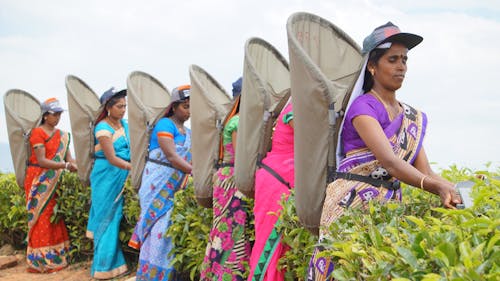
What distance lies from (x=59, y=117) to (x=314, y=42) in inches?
182

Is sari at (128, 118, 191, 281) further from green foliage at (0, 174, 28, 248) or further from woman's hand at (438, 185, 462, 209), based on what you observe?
woman's hand at (438, 185, 462, 209)

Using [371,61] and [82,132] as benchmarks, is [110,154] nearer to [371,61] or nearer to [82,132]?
[82,132]

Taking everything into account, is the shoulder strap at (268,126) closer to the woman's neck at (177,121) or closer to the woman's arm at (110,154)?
the woman's neck at (177,121)

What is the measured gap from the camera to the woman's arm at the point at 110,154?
21.0 feet

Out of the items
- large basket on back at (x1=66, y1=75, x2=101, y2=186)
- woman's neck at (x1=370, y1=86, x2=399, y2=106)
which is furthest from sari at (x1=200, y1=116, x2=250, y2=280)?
large basket on back at (x1=66, y1=75, x2=101, y2=186)

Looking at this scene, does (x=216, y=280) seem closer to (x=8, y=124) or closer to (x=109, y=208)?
(x=109, y=208)

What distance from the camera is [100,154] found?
6582 millimetres

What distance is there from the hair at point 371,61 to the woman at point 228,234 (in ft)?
4.92

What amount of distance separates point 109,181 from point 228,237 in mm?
2498

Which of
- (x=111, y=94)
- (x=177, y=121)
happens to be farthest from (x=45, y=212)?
(x=177, y=121)

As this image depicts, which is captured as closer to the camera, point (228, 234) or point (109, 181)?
point (228, 234)

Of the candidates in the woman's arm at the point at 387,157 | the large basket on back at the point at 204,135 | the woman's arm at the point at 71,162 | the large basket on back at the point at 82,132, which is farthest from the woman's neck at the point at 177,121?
the woman's arm at the point at 387,157

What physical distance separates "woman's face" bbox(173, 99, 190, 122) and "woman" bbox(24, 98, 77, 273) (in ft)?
7.47

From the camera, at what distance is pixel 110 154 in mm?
6391
